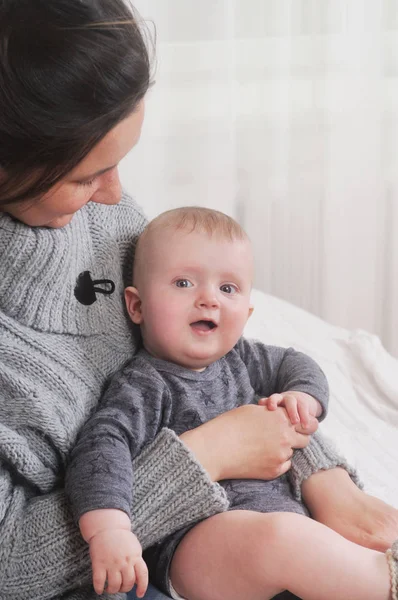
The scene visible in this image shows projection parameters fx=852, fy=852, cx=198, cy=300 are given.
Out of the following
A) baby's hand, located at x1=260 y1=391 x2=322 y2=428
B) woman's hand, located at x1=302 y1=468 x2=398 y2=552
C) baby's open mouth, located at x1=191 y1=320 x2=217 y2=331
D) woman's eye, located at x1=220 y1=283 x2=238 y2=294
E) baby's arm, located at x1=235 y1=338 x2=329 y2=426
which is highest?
woman's eye, located at x1=220 y1=283 x2=238 y2=294

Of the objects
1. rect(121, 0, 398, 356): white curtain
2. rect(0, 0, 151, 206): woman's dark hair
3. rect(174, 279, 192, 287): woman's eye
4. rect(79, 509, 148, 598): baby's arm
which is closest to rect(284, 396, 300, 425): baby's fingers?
rect(174, 279, 192, 287): woman's eye

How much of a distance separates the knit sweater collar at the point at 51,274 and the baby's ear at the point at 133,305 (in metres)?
0.04

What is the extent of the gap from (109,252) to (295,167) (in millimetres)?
1516

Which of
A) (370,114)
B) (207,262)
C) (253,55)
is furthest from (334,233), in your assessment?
(207,262)

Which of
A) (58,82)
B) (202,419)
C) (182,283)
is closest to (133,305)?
(182,283)

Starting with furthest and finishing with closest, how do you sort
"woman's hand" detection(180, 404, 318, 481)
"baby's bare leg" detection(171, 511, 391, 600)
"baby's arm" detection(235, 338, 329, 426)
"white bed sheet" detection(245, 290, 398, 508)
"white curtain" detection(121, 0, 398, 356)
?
"white curtain" detection(121, 0, 398, 356) < "white bed sheet" detection(245, 290, 398, 508) < "baby's arm" detection(235, 338, 329, 426) < "woman's hand" detection(180, 404, 318, 481) < "baby's bare leg" detection(171, 511, 391, 600)

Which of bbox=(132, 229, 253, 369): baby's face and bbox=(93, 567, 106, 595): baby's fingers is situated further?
bbox=(132, 229, 253, 369): baby's face

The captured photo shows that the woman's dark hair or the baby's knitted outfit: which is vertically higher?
the woman's dark hair

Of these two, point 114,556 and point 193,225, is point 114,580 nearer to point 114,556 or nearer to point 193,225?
point 114,556

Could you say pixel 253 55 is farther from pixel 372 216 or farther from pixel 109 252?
pixel 109 252

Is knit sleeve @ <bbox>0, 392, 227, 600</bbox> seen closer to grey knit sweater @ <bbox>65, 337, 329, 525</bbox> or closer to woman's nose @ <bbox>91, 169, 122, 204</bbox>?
grey knit sweater @ <bbox>65, 337, 329, 525</bbox>

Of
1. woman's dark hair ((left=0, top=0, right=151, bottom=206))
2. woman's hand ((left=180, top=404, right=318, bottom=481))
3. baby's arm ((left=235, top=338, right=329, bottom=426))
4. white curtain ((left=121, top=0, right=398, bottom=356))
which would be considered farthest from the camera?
white curtain ((left=121, top=0, right=398, bottom=356))

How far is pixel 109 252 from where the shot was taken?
1.27 m

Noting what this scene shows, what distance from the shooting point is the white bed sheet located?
4.78ft
